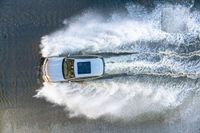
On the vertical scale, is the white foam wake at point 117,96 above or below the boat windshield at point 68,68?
below

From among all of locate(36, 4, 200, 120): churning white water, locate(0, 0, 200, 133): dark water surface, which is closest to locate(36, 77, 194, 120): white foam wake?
locate(36, 4, 200, 120): churning white water

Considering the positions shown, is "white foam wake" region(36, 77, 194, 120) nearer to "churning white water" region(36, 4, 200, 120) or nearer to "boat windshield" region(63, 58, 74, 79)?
"churning white water" region(36, 4, 200, 120)

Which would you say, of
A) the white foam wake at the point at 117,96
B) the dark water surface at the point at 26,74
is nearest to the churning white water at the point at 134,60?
the white foam wake at the point at 117,96

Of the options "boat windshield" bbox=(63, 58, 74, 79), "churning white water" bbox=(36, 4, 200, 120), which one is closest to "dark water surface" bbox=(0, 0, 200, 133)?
"churning white water" bbox=(36, 4, 200, 120)

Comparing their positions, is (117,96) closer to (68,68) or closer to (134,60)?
(134,60)

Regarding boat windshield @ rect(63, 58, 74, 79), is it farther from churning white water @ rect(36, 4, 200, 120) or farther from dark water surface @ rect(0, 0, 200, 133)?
dark water surface @ rect(0, 0, 200, 133)

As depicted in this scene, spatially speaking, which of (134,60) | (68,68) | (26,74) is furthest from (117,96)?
(26,74)

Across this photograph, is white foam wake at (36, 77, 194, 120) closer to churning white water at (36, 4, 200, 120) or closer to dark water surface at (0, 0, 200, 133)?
churning white water at (36, 4, 200, 120)

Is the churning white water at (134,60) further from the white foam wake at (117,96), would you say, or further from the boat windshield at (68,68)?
the boat windshield at (68,68)

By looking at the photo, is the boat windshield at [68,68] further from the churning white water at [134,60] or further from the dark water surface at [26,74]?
the dark water surface at [26,74]

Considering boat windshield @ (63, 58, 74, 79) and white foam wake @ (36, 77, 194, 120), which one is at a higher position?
boat windshield @ (63, 58, 74, 79)
